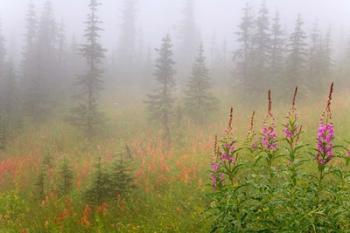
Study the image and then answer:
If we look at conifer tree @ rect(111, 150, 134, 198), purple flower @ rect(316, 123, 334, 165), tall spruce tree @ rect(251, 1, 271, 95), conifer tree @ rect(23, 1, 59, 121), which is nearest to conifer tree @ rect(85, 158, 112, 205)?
conifer tree @ rect(111, 150, 134, 198)

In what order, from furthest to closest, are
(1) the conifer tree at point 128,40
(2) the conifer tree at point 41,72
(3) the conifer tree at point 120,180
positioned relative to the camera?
1. (1) the conifer tree at point 128,40
2. (2) the conifer tree at point 41,72
3. (3) the conifer tree at point 120,180

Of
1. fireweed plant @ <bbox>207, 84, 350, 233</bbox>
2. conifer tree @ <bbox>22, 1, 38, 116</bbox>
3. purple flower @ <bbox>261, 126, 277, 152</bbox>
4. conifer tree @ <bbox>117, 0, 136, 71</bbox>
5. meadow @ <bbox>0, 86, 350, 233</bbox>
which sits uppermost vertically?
conifer tree @ <bbox>117, 0, 136, 71</bbox>

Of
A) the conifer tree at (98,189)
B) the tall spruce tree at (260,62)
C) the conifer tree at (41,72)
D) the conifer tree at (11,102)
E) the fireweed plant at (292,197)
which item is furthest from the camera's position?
the conifer tree at (41,72)

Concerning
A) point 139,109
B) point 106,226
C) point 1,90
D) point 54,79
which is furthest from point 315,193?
point 54,79

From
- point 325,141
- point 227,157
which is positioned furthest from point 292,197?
point 227,157

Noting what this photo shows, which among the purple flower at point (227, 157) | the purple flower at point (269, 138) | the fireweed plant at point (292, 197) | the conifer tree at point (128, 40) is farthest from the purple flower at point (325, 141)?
the conifer tree at point (128, 40)

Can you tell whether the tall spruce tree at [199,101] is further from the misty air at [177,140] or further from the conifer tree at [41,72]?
the conifer tree at [41,72]

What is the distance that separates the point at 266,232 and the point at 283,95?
24001 millimetres

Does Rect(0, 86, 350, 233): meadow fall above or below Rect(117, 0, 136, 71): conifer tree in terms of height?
below

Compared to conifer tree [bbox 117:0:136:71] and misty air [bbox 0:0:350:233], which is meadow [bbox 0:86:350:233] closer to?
misty air [bbox 0:0:350:233]

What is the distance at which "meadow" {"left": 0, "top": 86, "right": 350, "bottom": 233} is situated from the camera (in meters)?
7.90

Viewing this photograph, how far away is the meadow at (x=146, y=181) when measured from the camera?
7902 millimetres

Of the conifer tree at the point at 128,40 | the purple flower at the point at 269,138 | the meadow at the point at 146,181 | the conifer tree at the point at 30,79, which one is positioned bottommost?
the meadow at the point at 146,181

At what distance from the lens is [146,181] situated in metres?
13.3
